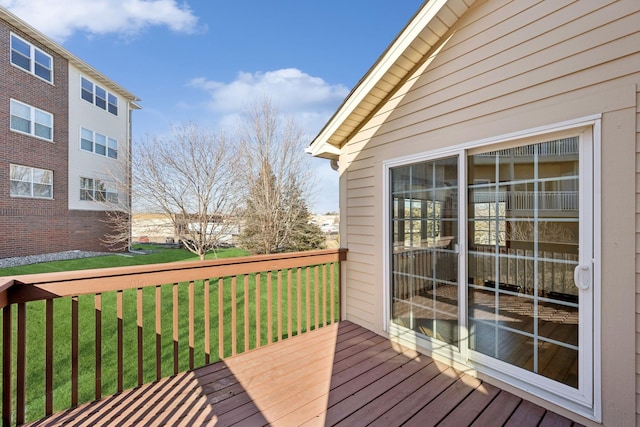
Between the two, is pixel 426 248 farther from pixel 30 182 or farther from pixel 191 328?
pixel 30 182

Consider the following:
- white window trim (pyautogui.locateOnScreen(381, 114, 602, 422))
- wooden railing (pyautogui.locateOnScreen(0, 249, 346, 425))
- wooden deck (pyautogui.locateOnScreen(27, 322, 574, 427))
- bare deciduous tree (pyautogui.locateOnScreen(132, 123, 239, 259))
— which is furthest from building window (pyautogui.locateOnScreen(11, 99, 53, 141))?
white window trim (pyautogui.locateOnScreen(381, 114, 602, 422))

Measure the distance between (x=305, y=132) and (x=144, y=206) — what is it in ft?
21.2

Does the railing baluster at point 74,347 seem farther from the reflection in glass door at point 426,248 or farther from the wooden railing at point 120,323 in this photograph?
the reflection in glass door at point 426,248

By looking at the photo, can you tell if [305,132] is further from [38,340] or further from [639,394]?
[639,394]

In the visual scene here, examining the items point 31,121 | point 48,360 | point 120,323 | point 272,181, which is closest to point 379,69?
point 120,323

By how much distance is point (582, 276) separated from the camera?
1915mm

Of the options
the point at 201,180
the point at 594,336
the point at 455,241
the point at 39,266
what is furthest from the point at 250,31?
the point at 39,266

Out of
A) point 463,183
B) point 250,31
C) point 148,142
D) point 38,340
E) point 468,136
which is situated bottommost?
point 38,340

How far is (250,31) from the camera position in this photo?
Result: 7.00 metres

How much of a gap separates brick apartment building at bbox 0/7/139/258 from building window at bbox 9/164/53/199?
0.08 ft

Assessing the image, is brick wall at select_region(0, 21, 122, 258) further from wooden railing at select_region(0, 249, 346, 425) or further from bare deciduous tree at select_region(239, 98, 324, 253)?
bare deciduous tree at select_region(239, 98, 324, 253)

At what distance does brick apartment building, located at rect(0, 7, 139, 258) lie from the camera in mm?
9469

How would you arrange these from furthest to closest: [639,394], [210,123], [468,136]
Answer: [210,123], [468,136], [639,394]

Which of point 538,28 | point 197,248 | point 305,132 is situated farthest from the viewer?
point 305,132
